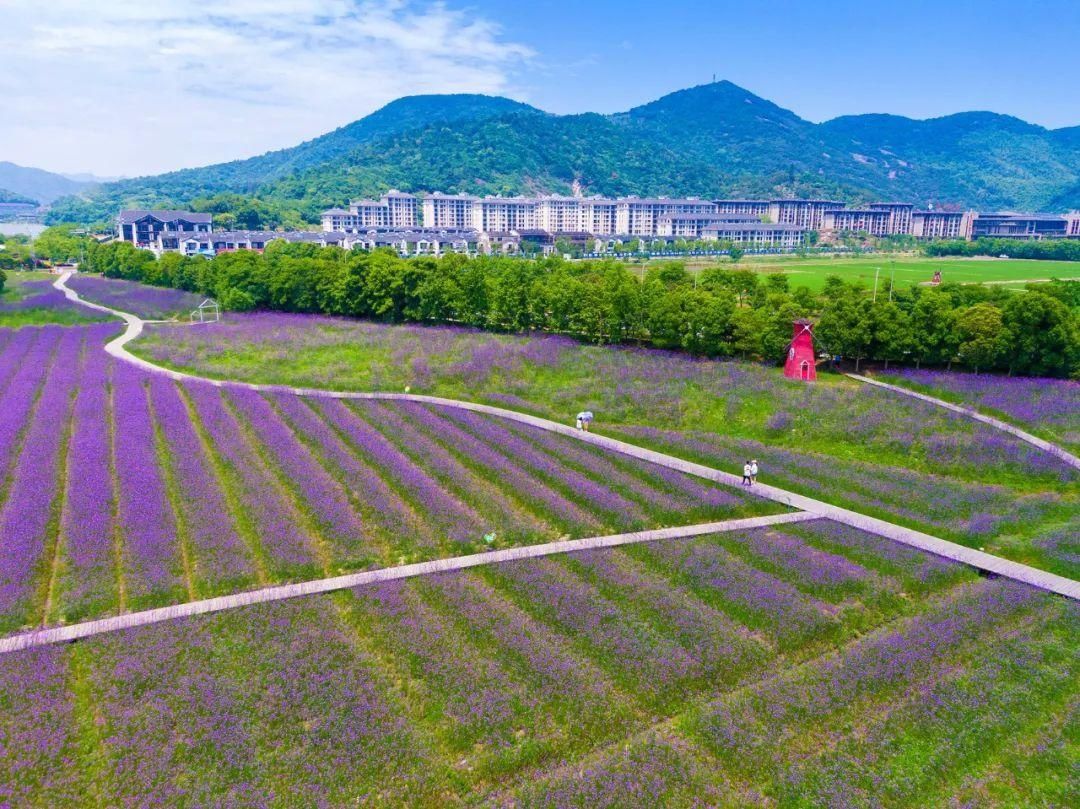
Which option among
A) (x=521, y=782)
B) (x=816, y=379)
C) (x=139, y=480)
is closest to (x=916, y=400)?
(x=816, y=379)

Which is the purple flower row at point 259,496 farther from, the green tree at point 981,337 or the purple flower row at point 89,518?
the green tree at point 981,337

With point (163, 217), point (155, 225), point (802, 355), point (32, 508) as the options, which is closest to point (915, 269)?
point (802, 355)

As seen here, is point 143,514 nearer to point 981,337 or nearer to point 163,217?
point 981,337

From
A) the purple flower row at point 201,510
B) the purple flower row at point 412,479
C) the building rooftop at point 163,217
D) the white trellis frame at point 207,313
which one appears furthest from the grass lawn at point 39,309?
the building rooftop at point 163,217

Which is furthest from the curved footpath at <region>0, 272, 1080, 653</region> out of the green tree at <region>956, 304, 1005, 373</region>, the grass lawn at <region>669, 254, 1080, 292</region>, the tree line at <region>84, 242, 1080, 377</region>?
the grass lawn at <region>669, 254, 1080, 292</region>

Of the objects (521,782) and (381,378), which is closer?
(521,782)

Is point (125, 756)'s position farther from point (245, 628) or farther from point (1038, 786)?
point (1038, 786)
